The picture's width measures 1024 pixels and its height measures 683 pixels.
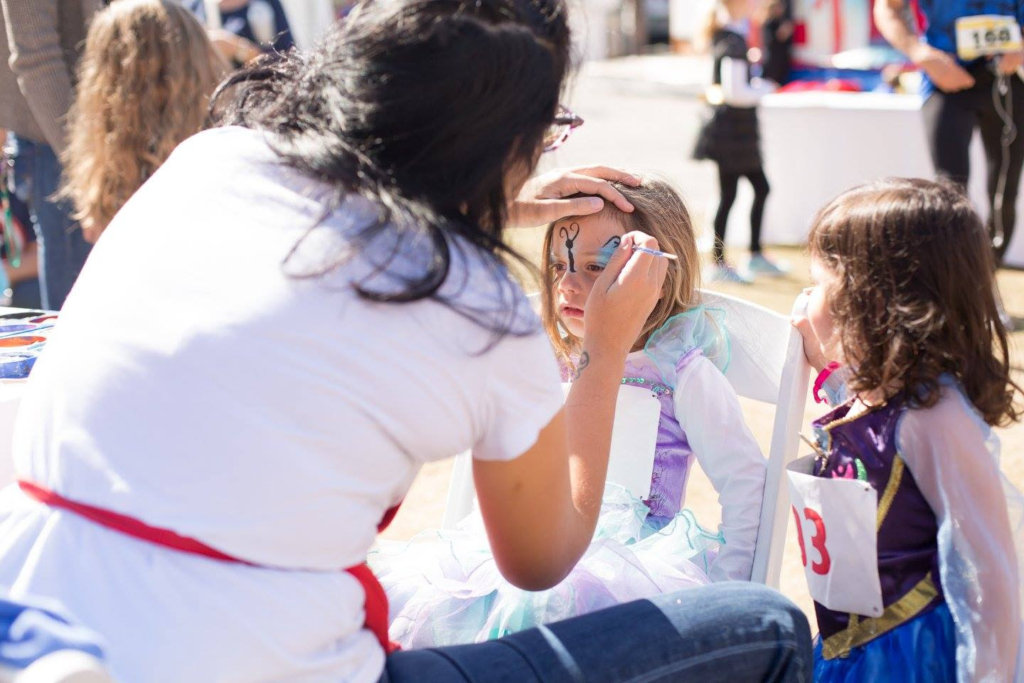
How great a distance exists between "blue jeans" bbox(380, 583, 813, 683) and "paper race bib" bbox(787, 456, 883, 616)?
0.28m

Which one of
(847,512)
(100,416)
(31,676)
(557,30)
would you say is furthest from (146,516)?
(847,512)

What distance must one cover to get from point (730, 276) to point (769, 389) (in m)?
3.38

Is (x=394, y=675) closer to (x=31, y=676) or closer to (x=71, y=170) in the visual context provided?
(x=31, y=676)

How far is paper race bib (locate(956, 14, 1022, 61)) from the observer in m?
4.01

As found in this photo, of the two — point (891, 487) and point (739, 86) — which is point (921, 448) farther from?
point (739, 86)

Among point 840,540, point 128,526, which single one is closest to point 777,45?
point 840,540

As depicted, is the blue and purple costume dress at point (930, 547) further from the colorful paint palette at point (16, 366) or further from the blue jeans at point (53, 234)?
the blue jeans at point (53, 234)

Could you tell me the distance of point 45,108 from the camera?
2.97 meters

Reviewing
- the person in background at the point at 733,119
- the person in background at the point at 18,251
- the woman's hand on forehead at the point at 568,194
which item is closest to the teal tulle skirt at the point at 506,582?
the woman's hand on forehead at the point at 568,194

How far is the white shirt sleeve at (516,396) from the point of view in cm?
110

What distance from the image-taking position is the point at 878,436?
1569 mm

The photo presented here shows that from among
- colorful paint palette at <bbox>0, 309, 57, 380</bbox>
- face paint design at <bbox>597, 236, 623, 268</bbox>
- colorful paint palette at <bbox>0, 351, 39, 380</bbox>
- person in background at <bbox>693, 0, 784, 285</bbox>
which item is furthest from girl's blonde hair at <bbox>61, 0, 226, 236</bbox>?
person in background at <bbox>693, 0, 784, 285</bbox>

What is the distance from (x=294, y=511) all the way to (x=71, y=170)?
215 cm

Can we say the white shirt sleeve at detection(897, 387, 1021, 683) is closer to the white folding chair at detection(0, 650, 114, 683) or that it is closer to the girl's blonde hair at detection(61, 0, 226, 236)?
the white folding chair at detection(0, 650, 114, 683)
